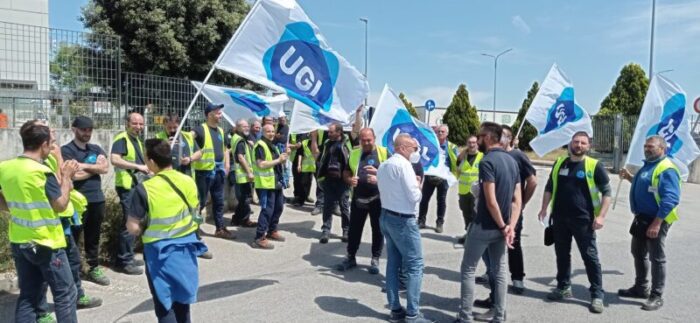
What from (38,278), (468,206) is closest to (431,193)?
(468,206)

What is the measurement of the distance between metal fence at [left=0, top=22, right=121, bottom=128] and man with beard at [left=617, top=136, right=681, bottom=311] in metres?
9.29

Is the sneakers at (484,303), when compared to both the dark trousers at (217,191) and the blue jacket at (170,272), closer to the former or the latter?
the blue jacket at (170,272)

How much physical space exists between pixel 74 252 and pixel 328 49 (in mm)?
3529

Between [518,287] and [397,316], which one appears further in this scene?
[518,287]

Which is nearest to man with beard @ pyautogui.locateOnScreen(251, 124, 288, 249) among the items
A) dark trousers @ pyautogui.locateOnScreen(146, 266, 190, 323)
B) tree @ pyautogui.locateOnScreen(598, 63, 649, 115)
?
dark trousers @ pyautogui.locateOnScreen(146, 266, 190, 323)

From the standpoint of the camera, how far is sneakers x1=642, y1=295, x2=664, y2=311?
5750mm

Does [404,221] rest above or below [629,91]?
below

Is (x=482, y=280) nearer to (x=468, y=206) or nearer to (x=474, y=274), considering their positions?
(x=474, y=274)

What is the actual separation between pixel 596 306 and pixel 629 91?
31022 millimetres

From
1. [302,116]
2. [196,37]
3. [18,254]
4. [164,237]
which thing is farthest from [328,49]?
[196,37]

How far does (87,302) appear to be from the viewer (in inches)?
216

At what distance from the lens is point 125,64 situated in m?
19.5

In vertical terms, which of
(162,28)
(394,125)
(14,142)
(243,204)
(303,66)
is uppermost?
(162,28)

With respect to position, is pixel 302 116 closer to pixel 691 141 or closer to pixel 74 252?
pixel 74 252
